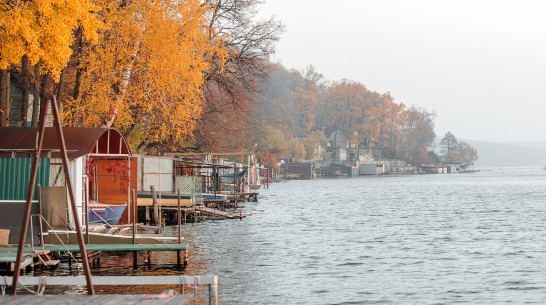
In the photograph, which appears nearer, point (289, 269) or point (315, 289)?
point (315, 289)

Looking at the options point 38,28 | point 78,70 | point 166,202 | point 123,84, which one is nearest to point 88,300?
point 38,28

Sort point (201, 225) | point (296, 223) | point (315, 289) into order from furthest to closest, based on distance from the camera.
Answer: point (296, 223)
point (201, 225)
point (315, 289)

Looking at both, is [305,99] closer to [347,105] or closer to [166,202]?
[347,105]

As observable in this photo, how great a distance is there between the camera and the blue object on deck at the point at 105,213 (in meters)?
27.9

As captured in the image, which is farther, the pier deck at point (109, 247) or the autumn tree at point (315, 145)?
the autumn tree at point (315, 145)

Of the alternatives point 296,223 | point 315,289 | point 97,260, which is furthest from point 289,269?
point 296,223

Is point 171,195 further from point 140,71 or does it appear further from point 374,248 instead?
point 374,248

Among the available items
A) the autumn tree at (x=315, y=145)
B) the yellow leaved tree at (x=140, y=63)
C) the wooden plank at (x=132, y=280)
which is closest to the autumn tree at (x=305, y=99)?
the autumn tree at (x=315, y=145)

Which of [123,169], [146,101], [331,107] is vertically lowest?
[123,169]

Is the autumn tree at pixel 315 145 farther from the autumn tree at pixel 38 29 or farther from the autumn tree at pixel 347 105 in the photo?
the autumn tree at pixel 38 29

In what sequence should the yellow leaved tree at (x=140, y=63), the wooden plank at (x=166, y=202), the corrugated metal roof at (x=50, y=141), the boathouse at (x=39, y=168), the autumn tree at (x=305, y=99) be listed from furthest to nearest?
the autumn tree at (x=305, y=99)
the wooden plank at (x=166, y=202)
the yellow leaved tree at (x=140, y=63)
the corrugated metal roof at (x=50, y=141)
the boathouse at (x=39, y=168)

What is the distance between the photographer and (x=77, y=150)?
2405 centimetres

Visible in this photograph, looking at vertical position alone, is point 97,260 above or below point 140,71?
below

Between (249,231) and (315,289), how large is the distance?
669 inches
